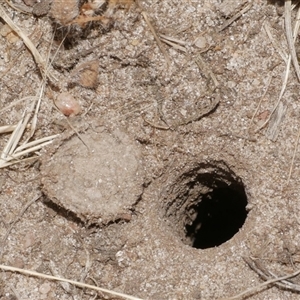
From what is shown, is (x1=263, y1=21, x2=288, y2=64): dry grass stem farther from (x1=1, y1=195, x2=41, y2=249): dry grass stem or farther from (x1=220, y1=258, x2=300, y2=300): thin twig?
(x1=1, y1=195, x2=41, y2=249): dry grass stem

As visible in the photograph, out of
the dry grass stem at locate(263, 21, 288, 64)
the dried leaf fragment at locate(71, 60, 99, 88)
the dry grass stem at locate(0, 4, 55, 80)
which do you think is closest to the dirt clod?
the dried leaf fragment at locate(71, 60, 99, 88)

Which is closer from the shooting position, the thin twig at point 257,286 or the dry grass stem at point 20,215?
the thin twig at point 257,286

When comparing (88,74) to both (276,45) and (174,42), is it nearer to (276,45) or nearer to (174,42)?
(174,42)

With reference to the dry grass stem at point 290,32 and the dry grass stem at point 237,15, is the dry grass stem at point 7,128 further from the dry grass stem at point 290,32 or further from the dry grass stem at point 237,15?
the dry grass stem at point 290,32

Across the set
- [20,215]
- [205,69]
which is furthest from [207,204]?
[20,215]

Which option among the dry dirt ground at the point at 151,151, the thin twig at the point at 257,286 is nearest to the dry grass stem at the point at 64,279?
the dry dirt ground at the point at 151,151

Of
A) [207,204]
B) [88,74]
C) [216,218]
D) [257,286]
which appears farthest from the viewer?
[216,218]
